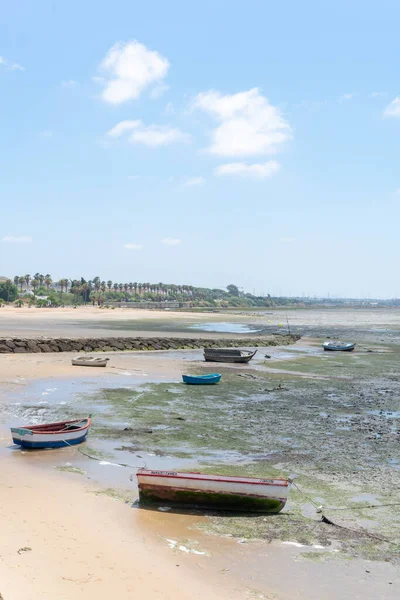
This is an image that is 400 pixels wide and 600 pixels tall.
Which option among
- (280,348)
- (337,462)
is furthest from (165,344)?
(337,462)

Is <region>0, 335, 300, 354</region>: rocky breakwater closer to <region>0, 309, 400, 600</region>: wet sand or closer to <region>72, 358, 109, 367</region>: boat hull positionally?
<region>72, 358, 109, 367</region>: boat hull

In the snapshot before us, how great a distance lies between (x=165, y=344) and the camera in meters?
58.8

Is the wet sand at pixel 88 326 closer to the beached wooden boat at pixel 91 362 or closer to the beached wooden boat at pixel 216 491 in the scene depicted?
the beached wooden boat at pixel 91 362

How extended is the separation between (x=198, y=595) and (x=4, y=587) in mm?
2851

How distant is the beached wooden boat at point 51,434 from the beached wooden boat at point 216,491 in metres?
5.54

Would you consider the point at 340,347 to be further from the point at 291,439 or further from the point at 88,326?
the point at 88,326

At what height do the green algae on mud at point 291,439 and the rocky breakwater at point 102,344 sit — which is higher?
the rocky breakwater at point 102,344

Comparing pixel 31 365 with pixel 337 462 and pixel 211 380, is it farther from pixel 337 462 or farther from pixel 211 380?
pixel 337 462

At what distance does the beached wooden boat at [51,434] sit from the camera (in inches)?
663

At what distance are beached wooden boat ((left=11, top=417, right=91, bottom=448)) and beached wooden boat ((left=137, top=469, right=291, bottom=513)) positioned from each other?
5.54 meters

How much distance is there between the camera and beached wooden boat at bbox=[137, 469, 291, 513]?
40.1 feet

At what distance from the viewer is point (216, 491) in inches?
483

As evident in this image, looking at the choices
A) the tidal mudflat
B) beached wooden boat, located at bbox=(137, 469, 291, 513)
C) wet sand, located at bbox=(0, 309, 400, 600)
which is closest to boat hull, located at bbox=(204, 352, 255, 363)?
the tidal mudflat

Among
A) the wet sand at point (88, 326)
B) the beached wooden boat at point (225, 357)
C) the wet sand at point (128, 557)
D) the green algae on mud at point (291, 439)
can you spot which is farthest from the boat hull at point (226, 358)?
the wet sand at point (128, 557)
